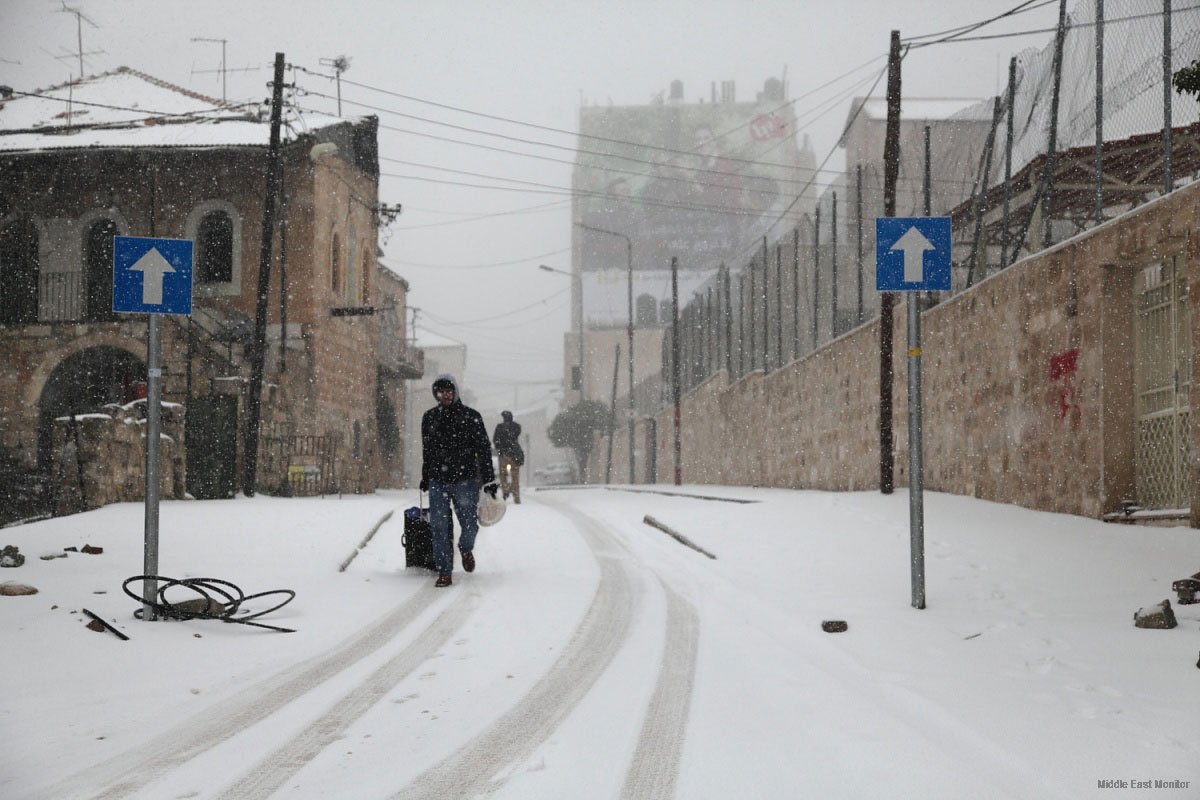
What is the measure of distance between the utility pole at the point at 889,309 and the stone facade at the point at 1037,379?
0.55 meters

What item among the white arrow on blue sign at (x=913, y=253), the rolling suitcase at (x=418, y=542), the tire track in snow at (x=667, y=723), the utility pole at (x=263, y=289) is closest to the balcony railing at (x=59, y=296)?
the utility pole at (x=263, y=289)

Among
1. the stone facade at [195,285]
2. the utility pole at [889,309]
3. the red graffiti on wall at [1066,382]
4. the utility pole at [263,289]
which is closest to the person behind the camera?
the red graffiti on wall at [1066,382]

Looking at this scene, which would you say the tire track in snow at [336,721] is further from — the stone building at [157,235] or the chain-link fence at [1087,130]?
the stone building at [157,235]

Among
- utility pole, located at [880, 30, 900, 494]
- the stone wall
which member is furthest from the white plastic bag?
the stone wall

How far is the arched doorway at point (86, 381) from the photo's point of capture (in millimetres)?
28089

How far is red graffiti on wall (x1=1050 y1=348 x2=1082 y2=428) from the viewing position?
36.8 ft

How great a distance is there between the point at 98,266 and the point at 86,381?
10.1ft

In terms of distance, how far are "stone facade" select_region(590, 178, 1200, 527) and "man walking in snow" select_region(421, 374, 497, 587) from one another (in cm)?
606

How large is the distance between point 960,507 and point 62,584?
9.72 meters

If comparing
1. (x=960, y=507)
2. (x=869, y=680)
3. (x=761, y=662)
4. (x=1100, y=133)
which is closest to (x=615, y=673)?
(x=761, y=662)

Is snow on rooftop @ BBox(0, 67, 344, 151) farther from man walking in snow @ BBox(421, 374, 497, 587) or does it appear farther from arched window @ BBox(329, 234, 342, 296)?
man walking in snow @ BBox(421, 374, 497, 587)

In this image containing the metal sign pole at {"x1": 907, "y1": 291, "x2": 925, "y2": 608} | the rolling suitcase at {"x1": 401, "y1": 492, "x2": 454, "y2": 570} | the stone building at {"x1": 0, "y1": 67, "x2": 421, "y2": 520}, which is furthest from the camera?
the stone building at {"x1": 0, "y1": 67, "x2": 421, "y2": 520}

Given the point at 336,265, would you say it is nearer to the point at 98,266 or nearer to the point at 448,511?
the point at 98,266

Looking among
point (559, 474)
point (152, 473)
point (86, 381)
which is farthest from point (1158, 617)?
point (559, 474)
